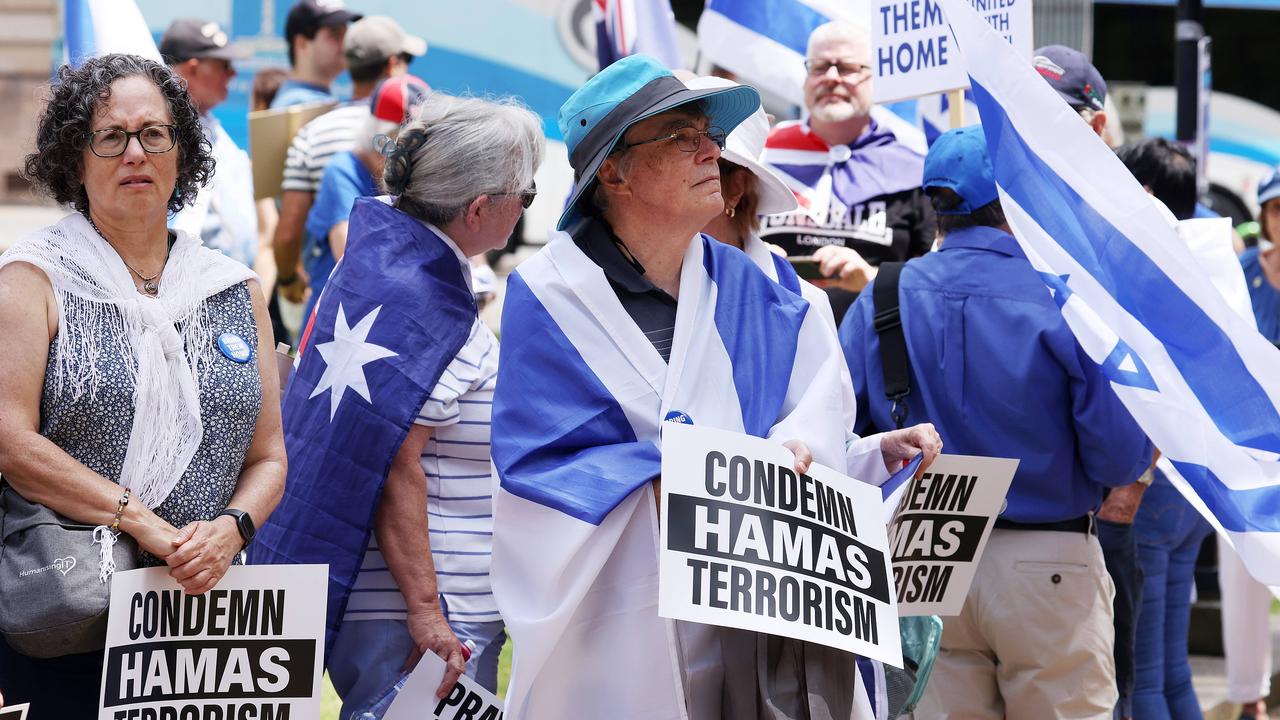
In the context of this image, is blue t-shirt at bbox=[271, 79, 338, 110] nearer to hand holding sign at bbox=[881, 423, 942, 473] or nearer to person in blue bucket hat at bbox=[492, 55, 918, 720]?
person in blue bucket hat at bbox=[492, 55, 918, 720]

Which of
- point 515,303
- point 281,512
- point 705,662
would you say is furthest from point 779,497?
point 281,512

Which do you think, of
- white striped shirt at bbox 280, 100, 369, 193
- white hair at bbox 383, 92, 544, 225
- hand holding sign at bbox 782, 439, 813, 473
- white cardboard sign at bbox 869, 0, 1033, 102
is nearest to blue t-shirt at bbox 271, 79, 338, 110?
white striped shirt at bbox 280, 100, 369, 193

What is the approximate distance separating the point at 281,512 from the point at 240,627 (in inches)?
24.4

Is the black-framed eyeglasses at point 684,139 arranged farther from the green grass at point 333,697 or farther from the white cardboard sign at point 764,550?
the green grass at point 333,697

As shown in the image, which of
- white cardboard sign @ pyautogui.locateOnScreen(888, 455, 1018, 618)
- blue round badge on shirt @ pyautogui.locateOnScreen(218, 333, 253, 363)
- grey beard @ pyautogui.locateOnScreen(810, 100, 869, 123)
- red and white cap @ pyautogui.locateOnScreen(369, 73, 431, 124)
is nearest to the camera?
blue round badge on shirt @ pyautogui.locateOnScreen(218, 333, 253, 363)

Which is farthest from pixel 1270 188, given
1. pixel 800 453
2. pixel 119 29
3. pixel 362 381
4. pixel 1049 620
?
pixel 119 29

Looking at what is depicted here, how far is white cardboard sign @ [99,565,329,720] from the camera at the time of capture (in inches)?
130

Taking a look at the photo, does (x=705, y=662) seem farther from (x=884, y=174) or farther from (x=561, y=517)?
(x=884, y=174)

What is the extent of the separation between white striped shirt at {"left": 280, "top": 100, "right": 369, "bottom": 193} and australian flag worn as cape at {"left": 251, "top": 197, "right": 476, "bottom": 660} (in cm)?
286

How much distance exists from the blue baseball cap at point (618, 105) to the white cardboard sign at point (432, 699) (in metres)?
1.14

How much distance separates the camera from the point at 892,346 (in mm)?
4430

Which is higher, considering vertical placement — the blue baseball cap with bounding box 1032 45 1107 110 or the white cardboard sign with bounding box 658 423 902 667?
the blue baseball cap with bounding box 1032 45 1107 110

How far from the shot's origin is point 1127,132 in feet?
51.8

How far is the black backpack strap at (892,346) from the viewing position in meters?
4.38
